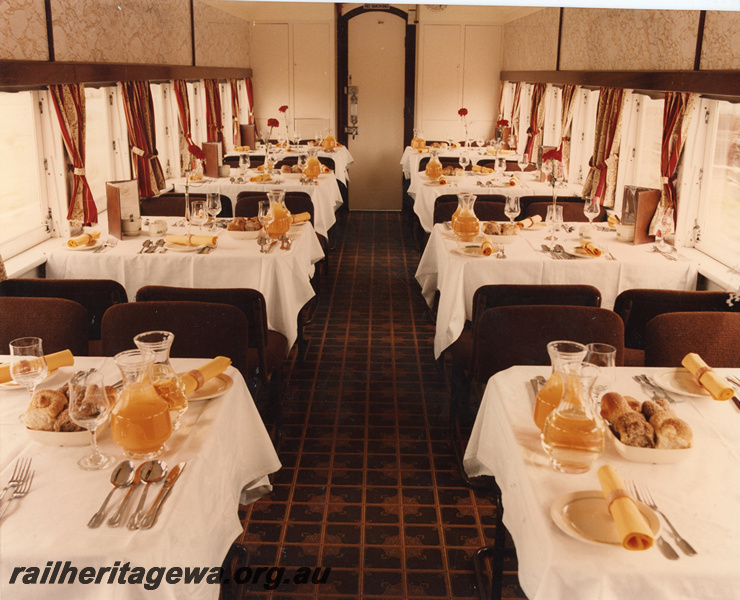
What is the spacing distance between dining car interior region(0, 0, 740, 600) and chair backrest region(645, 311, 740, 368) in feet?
0.03

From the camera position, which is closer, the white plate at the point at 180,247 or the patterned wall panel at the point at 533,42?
the white plate at the point at 180,247

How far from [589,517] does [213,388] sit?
114 cm

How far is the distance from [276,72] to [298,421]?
25.4ft

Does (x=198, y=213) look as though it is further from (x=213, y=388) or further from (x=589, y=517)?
(x=589, y=517)

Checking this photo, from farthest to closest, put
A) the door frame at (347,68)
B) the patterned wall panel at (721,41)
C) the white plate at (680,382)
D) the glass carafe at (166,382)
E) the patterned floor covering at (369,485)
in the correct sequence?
the door frame at (347,68) < the patterned wall panel at (721,41) < the patterned floor covering at (369,485) < the white plate at (680,382) < the glass carafe at (166,382)

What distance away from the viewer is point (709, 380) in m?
2.13

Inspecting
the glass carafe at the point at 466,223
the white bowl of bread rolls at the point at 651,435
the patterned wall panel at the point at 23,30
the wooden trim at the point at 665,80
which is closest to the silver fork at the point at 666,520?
the white bowl of bread rolls at the point at 651,435

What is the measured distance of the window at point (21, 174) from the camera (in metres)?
4.23

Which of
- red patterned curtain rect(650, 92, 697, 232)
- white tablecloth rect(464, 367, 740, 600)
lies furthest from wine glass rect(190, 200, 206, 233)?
red patterned curtain rect(650, 92, 697, 232)

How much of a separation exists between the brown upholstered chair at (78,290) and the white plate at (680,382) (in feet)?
7.36

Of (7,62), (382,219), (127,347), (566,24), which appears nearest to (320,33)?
(382,219)

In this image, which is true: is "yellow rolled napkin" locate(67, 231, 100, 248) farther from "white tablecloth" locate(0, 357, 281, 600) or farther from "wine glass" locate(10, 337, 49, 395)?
"wine glass" locate(10, 337, 49, 395)

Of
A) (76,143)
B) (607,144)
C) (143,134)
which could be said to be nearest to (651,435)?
(76,143)

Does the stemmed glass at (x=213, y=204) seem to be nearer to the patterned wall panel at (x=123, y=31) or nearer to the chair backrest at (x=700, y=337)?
the patterned wall panel at (x=123, y=31)
